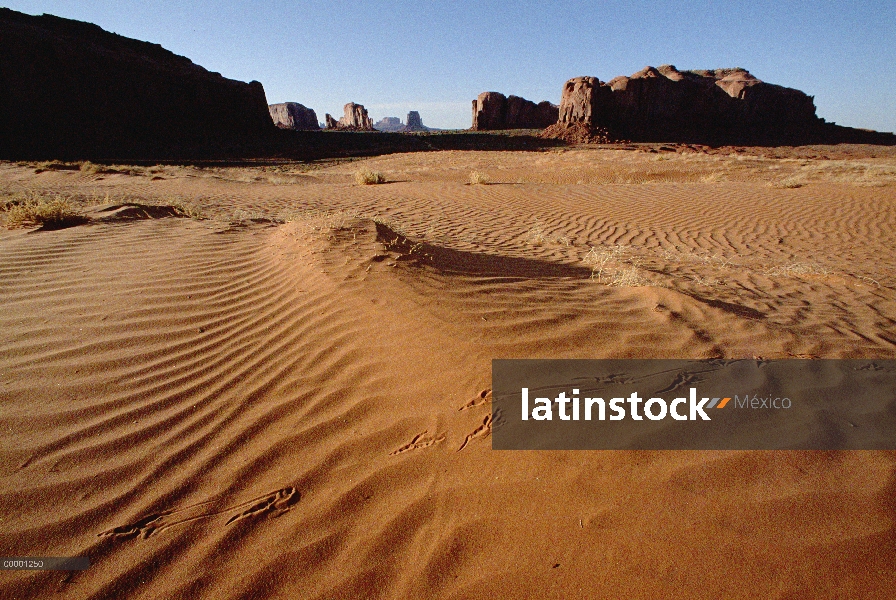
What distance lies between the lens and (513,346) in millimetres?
2547

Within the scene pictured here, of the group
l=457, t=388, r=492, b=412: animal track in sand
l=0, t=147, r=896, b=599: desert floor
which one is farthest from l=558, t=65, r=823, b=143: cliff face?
l=457, t=388, r=492, b=412: animal track in sand

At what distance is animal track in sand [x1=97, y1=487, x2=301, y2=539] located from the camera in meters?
1.60

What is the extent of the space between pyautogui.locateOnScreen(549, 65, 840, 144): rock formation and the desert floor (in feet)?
161

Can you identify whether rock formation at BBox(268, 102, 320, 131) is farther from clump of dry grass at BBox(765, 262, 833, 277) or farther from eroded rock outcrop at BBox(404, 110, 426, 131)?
clump of dry grass at BBox(765, 262, 833, 277)

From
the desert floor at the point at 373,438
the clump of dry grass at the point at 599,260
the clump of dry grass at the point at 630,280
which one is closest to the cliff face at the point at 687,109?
the clump of dry grass at the point at 599,260

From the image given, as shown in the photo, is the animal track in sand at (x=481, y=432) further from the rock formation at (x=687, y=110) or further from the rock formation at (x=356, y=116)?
the rock formation at (x=356, y=116)

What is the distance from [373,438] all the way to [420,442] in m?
0.23

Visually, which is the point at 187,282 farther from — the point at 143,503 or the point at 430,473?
the point at 430,473

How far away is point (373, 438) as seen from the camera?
6.55ft

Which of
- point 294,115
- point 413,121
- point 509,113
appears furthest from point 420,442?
point 413,121

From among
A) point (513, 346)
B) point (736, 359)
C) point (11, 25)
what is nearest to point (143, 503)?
point (513, 346)

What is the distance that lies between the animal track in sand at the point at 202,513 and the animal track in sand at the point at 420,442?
17.8 inches

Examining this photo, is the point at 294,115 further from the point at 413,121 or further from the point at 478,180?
the point at 478,180

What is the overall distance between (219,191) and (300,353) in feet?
36.9
